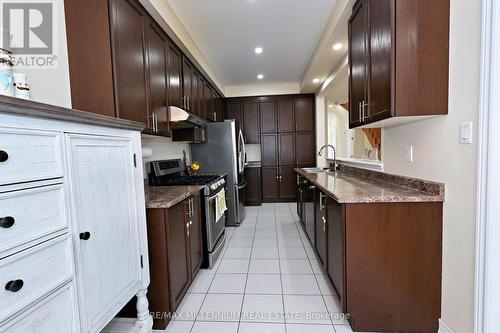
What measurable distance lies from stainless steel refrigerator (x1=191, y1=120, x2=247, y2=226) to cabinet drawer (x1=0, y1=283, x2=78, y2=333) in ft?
10.00

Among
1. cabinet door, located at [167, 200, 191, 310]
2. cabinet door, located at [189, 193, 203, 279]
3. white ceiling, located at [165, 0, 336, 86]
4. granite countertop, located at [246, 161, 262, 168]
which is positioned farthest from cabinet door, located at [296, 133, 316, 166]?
cabinet door, located at [167, 200, 191, 310]

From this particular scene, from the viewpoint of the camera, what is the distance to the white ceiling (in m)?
2.55

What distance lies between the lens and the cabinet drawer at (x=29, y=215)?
70cm

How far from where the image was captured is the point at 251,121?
562 centimetres

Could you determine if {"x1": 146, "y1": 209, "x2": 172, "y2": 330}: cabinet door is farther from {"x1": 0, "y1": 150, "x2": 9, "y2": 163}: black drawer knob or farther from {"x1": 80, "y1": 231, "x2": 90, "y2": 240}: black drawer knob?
{"x1": 0, "y1": 150, "x2": 9, "y2": 163}: black drawer knob

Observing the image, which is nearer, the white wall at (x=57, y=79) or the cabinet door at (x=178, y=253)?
the white wall at (x=57, y=79)

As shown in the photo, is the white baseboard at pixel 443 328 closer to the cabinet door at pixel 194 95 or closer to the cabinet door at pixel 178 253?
the cabinet door at pixel 178 253

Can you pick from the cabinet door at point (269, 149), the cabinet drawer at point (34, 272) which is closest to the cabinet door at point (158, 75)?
the cabinet drawer at point (34, 272)

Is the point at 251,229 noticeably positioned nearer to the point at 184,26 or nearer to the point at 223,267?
the point at 223,267

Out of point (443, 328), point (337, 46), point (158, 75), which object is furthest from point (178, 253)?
point (337, 46)

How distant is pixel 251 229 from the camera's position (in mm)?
3832

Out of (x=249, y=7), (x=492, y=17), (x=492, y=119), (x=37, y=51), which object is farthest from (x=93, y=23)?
(x=492, y=119)

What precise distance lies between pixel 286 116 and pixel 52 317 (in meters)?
5.21

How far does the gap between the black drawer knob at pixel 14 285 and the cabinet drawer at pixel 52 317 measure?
3.4 inches
